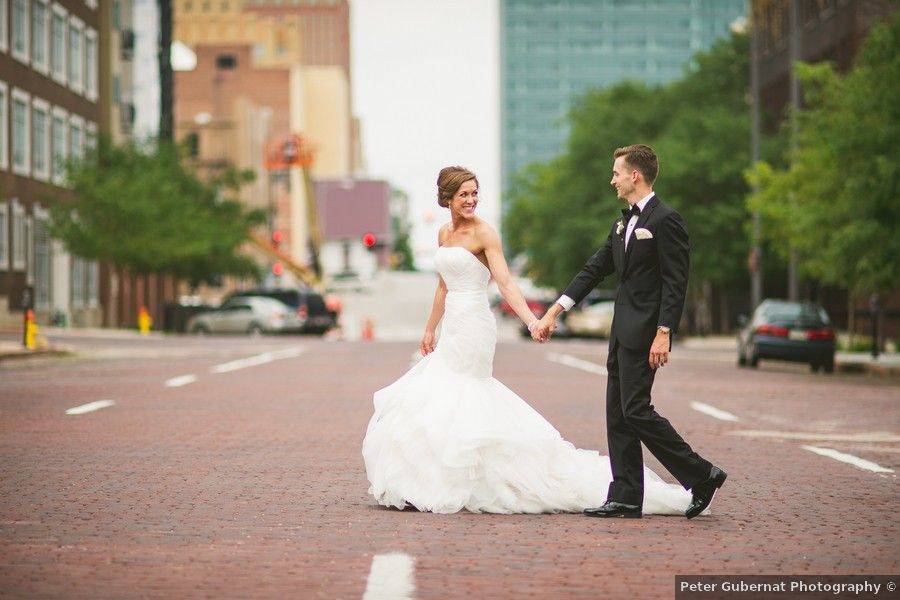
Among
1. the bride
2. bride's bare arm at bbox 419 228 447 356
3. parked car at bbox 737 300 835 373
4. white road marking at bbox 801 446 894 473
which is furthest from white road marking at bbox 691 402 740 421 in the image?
parked car at bbox 737 300 835 373

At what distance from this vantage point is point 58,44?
2197 inches

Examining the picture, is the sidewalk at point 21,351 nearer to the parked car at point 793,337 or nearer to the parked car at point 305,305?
the parked car at point 793,337

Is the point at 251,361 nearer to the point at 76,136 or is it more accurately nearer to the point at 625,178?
the point at 625,178

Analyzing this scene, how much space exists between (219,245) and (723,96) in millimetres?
22612

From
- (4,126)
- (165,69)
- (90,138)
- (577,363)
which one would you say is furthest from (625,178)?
(165,69)

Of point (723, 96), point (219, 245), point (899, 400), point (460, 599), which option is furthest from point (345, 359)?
point (723, 96)

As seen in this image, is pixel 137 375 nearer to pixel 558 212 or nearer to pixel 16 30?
pixel 16 30

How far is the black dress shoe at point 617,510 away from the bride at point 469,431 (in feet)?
0.59

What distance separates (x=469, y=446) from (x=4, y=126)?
139 ft

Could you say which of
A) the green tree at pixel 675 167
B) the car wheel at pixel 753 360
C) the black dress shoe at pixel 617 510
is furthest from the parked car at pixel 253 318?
the black dress shoe at pixel 617 510

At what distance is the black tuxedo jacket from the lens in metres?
8.19

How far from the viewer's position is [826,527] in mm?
8281

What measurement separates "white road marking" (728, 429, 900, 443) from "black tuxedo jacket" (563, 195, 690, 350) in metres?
6.19

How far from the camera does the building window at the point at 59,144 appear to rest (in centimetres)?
5378
